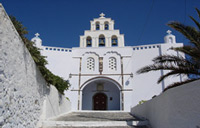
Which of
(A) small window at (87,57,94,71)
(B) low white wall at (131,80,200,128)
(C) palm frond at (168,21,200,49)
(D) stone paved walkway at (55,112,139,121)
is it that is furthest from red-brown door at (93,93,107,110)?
(C) palm frond at (168,21,200,49)

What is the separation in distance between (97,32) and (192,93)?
1539 centimetres

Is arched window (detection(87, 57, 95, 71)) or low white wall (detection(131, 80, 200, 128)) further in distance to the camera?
arched window (detection(87, 57, 95, 71))

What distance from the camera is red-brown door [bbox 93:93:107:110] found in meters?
16.7

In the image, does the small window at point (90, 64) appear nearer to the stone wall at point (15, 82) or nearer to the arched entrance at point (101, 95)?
the arched entrance at point (101, 95)

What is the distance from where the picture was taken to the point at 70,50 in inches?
676

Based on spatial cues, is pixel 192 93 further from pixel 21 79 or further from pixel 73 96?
pixel 73 96

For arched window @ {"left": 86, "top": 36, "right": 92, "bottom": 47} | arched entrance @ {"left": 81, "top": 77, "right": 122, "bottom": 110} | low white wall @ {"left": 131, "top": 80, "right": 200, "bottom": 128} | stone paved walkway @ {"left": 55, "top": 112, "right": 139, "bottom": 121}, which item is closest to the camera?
low white wall @ {"left": 131, "top": 80, "right": 200, "bottom": 128}

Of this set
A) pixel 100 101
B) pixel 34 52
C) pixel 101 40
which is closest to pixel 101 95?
pixel 100 101

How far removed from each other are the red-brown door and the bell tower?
5.00 meters

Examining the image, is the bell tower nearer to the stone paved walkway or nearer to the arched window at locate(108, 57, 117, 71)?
the arched window at locate(108, 57, 117, 71)

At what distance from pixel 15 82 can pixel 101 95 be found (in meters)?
13.9

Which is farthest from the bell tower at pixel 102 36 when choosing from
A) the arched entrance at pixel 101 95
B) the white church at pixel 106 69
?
the arched entrance at pixel 101 95

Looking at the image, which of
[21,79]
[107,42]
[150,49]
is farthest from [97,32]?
[21,79]

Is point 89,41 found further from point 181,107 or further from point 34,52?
point 181,107
